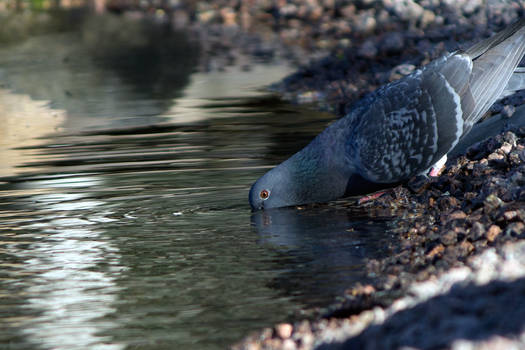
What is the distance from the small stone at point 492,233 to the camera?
4.63m

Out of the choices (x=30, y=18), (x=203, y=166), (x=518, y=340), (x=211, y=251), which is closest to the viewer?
(x=518, y=340)

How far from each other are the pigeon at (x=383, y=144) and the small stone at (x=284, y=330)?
235 cm

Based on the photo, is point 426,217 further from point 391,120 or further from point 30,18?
point 30,18

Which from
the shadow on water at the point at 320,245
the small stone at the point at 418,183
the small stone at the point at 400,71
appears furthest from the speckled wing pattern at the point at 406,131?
the small stone at the point at 400,71

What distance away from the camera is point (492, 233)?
4652 mm

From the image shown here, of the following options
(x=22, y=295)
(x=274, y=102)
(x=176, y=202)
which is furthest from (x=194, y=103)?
(x=22, y=295)

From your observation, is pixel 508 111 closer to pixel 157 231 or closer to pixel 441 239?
pixel 441 239

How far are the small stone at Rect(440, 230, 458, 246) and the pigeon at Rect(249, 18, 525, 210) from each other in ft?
4.22

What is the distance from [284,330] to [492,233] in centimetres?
155

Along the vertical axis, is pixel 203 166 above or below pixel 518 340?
below

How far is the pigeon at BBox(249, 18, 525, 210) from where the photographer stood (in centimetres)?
596

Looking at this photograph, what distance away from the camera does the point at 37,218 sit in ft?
20.4

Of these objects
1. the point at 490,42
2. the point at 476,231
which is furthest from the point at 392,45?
the point at 476,231

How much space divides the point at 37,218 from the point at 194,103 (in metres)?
5.54
